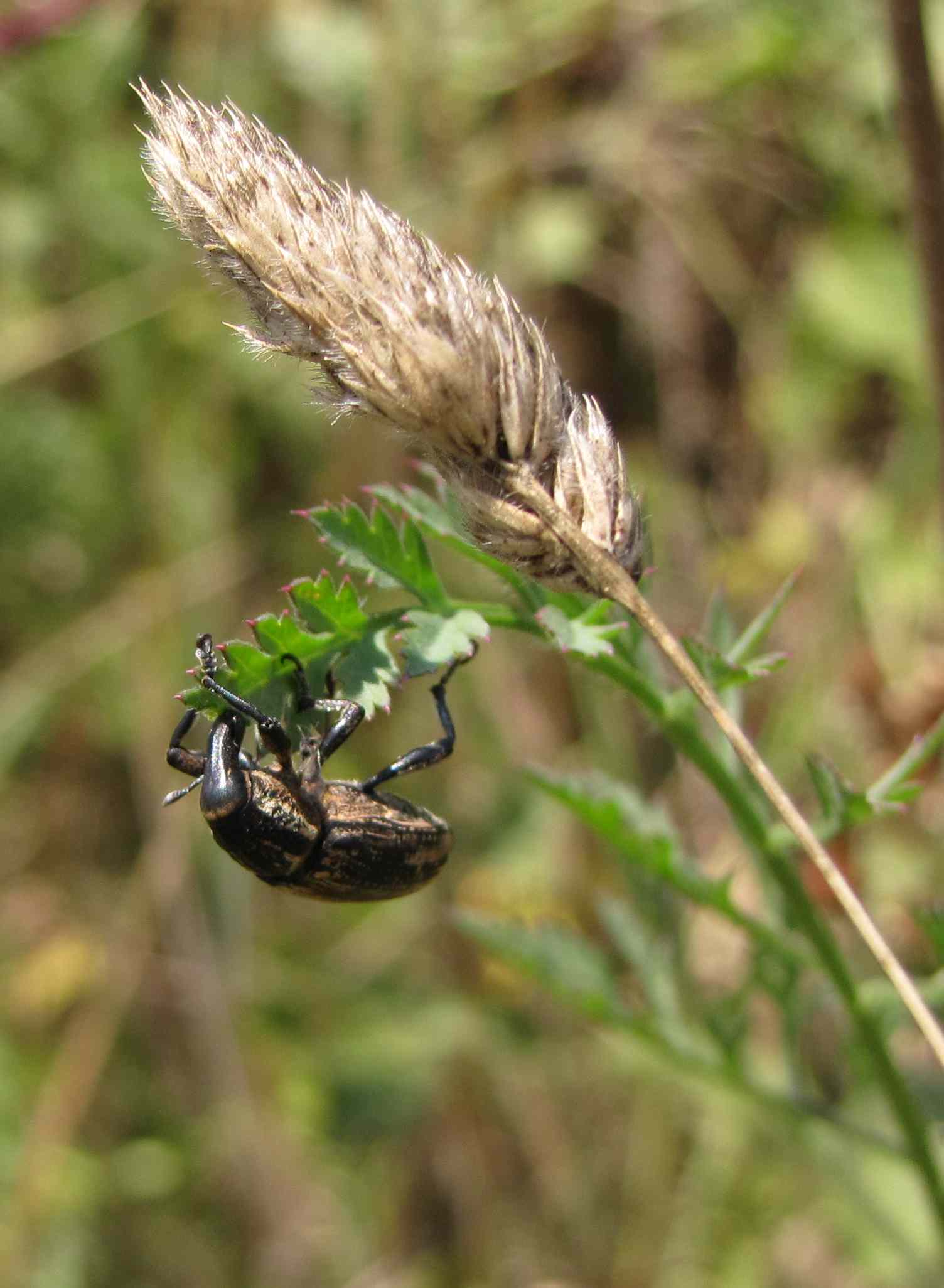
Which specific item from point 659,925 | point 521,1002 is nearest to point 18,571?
point 521,1002

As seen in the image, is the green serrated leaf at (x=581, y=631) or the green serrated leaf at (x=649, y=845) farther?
the green serrated leaf at (x=649, y=845)

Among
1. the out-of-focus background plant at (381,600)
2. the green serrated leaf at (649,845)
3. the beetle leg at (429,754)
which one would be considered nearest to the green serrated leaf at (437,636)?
the green serrated leaf at (649,845)

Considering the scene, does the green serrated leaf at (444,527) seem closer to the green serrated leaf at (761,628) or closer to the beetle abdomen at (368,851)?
the green serrated leaf at (761,628)

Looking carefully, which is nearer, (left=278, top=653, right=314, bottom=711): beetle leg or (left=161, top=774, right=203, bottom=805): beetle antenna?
(left=278, top=653, right=314, bottom=711): beetle leg

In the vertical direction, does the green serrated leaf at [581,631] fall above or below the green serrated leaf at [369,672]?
above

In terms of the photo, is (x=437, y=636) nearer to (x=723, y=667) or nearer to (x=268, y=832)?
(x=723, y=667)

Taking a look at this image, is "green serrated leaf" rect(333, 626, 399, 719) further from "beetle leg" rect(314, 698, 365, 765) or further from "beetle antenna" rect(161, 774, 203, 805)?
"beetle antenna" rect(161, 774, 203, 805)

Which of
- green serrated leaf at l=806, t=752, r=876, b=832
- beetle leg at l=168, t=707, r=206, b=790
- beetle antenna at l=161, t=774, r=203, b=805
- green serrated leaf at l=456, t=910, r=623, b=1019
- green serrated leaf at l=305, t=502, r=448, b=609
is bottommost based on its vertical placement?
green serrated leaf at l=456, t=910, r=623, b=1019

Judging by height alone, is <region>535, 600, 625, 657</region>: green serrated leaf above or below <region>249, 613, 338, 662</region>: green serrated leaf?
above

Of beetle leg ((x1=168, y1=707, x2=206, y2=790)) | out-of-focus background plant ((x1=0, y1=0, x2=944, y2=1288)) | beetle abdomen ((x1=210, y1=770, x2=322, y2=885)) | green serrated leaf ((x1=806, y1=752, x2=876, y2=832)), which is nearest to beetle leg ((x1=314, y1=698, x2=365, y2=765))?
beetle abdomen ((x1=210, y1=770, x2=322, y2=885))
